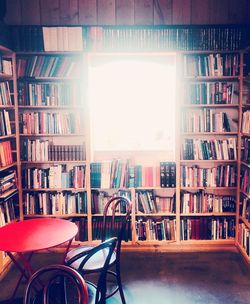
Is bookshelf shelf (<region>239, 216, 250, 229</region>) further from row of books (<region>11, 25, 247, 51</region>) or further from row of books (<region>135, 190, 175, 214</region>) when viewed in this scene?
row of books (<region>11, 25, 247, 51</region>)

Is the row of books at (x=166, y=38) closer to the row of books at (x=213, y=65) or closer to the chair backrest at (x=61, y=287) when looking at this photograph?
the row of books at (x=213, y=65)

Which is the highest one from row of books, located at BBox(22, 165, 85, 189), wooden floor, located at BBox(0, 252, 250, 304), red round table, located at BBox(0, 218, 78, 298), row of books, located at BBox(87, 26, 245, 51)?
row of books, located at BBox(87, 26, 245, 51)

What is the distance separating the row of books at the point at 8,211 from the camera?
3606 mm

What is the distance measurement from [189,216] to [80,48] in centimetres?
226

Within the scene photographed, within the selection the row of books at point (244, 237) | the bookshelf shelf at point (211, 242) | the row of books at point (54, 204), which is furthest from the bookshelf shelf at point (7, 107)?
the row of books at point (244, 237)

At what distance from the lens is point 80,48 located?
154 inches

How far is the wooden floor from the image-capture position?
308cm

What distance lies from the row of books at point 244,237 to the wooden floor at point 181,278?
15 centimetres

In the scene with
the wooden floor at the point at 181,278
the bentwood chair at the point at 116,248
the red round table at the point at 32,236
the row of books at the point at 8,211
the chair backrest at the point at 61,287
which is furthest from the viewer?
the row of books at the point at 8,211

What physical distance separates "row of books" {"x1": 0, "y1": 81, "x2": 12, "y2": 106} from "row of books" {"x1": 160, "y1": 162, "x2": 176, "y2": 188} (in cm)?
177

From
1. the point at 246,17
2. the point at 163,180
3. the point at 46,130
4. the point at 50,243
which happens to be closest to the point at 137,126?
the point at 163,180

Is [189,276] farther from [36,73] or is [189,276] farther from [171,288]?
[36,73]

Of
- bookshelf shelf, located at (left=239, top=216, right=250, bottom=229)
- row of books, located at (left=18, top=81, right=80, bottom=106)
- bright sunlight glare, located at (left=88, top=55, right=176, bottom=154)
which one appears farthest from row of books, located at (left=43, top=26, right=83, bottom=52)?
bookshelf shelf, located at (left=239, top=216, right=250, bottom=229)

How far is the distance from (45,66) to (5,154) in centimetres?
104
